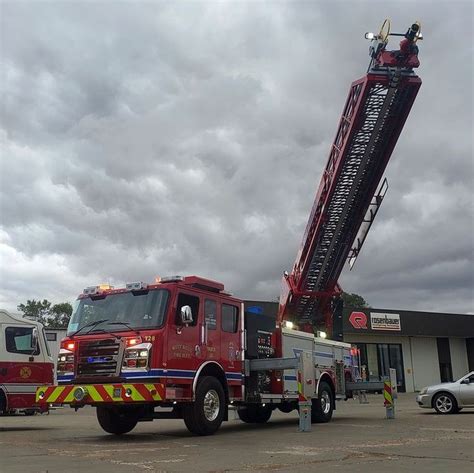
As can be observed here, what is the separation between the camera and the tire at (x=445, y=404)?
56.0ft

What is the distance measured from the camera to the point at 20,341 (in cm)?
1518

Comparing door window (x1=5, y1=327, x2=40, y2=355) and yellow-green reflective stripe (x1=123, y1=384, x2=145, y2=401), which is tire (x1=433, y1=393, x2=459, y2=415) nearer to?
yellow-green reflective stripe (x1=123, y1=384, x2=145, y2=401)

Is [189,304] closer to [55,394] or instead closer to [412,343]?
[55,394]

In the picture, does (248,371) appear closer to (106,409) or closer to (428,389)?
(106,409)

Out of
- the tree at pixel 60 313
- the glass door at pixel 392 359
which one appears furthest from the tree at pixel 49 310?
the glass door at pixel 392 359

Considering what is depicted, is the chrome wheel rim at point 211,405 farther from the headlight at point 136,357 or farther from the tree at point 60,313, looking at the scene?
the tree at point 60,313

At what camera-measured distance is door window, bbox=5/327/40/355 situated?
14922 millimetres

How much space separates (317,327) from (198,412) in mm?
11361

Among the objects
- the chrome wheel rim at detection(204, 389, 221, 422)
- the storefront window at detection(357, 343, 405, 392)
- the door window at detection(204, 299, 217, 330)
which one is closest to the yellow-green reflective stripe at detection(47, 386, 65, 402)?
the chrome wheel rim at detection(204, 389, 221, 422)

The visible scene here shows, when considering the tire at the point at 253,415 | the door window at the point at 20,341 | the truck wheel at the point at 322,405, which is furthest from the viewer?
the tire at the point at 253,415

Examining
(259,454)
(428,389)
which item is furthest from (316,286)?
(259,454)

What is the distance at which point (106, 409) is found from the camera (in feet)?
39.4

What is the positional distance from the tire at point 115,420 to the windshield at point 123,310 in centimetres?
183

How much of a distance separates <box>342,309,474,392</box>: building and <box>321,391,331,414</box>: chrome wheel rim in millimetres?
22917
